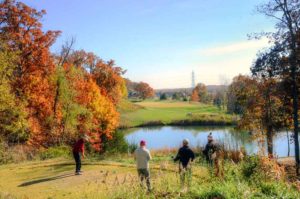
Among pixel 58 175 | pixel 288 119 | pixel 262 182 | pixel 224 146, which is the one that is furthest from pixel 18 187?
pixel 288 119

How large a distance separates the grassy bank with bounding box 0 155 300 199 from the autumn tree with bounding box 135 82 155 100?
→ 135 m

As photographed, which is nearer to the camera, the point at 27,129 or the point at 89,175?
the point at 89,175

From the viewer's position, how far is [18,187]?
12703 millimetres

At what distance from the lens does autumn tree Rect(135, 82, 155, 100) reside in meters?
153

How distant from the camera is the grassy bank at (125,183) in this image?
7977 millimetres

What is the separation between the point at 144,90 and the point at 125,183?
145 metres

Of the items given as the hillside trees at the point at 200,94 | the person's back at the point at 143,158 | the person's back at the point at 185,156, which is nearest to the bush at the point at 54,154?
the person's back at the point at 143,158

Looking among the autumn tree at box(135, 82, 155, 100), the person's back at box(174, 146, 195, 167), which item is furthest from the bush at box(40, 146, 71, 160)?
the autumn tree at box(135, 82, 155, 100)

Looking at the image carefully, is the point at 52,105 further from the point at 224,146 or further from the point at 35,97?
the point at 224,146

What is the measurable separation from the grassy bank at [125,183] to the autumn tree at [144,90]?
441 ft

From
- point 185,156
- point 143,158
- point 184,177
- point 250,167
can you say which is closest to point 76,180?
point 143,158

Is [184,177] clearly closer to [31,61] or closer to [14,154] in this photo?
[14,154]

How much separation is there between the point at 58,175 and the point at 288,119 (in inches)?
Answer: 576

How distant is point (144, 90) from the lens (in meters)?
154
